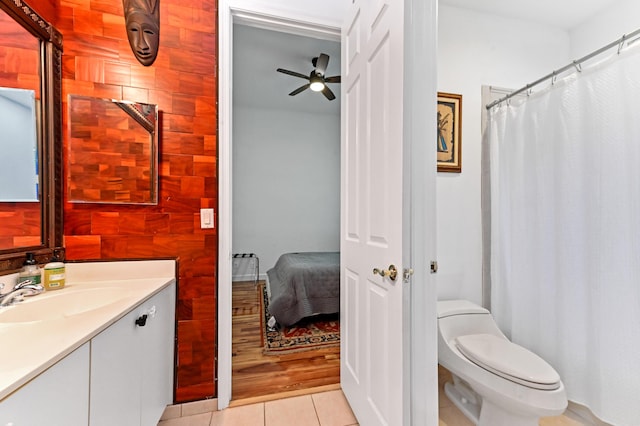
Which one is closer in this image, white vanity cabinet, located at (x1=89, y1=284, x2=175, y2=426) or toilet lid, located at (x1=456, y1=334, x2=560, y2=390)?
white vanity cabinet, located at (x1=89, y1=284, x2=175, y2=426)

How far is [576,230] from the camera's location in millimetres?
1392

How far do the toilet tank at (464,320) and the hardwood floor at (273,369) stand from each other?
826 mm

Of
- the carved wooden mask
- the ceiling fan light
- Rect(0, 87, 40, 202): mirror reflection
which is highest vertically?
the ceiling fan light

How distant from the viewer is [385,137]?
1.07 meters

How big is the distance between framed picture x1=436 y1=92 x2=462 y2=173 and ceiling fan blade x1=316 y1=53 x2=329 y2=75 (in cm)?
134

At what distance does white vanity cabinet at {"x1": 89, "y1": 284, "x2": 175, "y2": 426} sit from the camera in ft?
2.60

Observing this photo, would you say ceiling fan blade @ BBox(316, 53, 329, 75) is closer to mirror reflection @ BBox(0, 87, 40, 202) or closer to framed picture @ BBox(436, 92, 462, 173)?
framed picture @ BBox(436, 92, 462, 173)

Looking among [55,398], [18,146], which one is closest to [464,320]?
[55,398]

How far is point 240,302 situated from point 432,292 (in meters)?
2.81

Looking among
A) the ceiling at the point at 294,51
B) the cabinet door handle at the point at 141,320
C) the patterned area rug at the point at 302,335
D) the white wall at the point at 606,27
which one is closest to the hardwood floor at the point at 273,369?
the patterned area rug at the point at 302,335

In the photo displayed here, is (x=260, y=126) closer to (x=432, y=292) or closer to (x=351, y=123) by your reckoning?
(x=351, y=123)

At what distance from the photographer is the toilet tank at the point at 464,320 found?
1.54 meters

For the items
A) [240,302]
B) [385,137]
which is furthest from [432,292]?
[240,302]

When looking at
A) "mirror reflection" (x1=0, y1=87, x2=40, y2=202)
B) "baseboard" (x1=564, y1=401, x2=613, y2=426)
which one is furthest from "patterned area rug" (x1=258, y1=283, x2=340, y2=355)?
"mirror reflection" (x1=0, y1=87, x2=40, y2=202)
